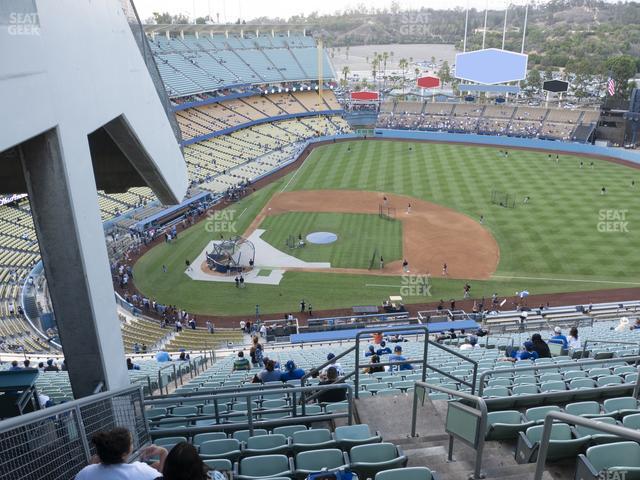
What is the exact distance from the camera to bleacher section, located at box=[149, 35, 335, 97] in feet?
195

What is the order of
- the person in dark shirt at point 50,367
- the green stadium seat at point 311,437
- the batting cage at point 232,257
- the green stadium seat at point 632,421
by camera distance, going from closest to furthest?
the green stadium seat at point 632,421, the green stadium seat at point 311,437, the person in dark shirt at point 50,367, the batting cage at point 232,257

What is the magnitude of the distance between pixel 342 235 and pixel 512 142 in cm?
3296

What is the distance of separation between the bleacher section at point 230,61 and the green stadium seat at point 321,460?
53.3 m

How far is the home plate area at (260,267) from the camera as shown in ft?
95.6

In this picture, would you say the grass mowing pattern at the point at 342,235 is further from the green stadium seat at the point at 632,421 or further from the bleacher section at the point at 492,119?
the bleacher section at the point at 492,119

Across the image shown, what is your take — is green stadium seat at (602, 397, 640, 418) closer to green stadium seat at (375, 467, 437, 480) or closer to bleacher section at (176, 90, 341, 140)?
green stadium seat at (375, 467, 437, 480)

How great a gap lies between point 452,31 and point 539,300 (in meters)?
190

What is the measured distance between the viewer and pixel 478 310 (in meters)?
25.2

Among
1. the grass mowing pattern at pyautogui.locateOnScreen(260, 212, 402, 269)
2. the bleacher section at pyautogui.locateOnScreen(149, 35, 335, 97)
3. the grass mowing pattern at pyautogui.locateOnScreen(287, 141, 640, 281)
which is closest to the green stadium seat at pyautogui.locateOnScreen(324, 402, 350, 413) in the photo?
the grass mowing pattern at pyautogui.locateOnScreen(260, 212, 402, 269)

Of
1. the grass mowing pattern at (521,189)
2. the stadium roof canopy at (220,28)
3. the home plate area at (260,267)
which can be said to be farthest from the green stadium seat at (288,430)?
the stadium roof canopy at (220,28)

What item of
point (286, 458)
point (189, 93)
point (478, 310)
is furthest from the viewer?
point (189, 93)

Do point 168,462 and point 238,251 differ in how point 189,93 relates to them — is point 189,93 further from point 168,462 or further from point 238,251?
point 168,462

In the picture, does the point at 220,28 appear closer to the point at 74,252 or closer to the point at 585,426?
the point at 74,252

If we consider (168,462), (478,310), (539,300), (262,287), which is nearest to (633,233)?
(539,300)
